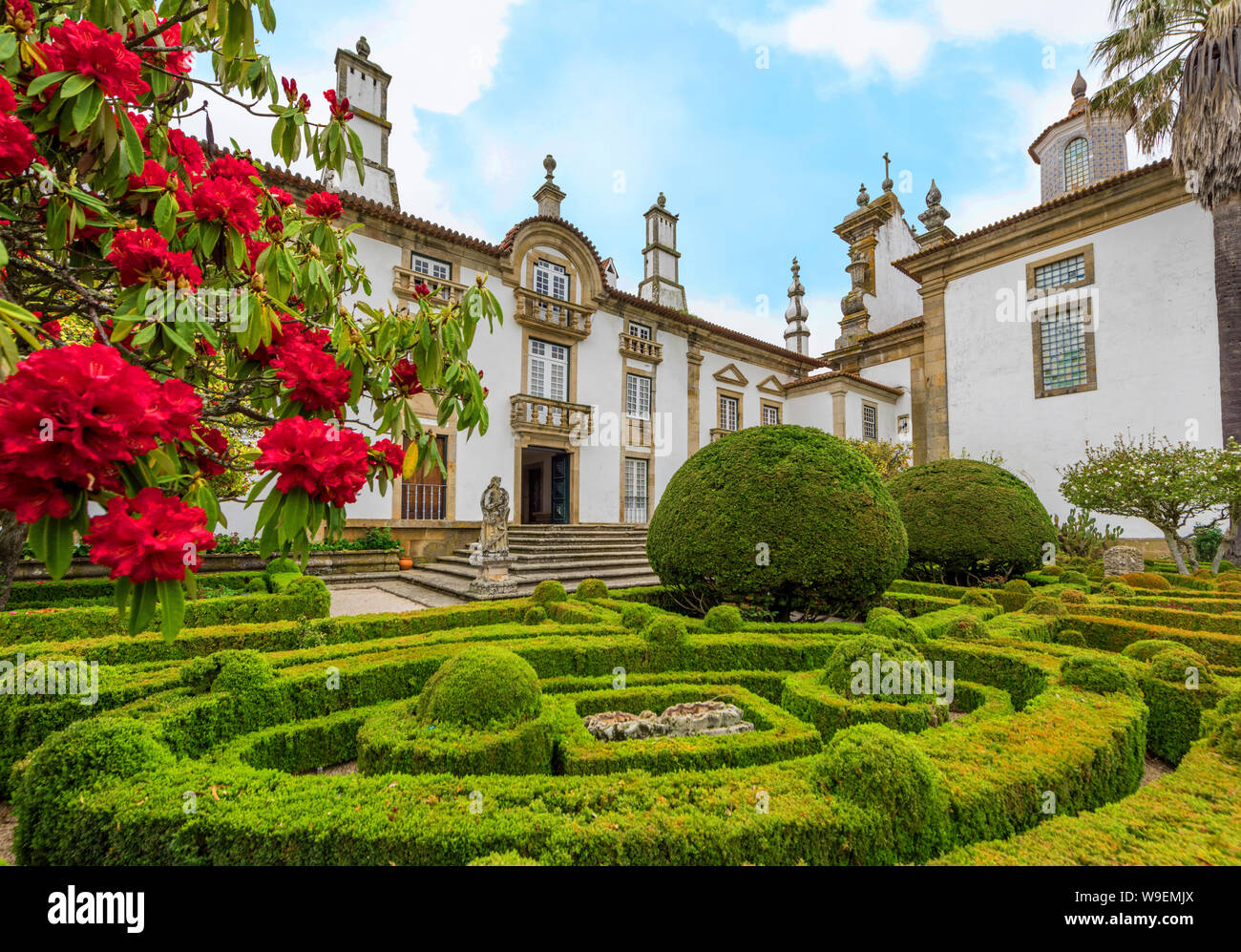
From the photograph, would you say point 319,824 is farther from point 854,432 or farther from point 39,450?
point 854,432

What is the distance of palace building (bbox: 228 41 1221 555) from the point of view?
48.4 feet

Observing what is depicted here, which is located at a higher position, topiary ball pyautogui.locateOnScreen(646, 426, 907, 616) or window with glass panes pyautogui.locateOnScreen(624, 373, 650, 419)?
window with glass panes pyautogui.locateOnScreen(624, 373, 650, 419)

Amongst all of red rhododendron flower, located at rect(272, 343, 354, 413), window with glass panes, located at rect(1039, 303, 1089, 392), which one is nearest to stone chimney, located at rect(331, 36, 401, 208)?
red rhododendron flower, located at rect(272, 343, 354, 413)

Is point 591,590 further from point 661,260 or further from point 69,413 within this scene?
point 661,260

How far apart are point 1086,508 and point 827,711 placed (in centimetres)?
1266

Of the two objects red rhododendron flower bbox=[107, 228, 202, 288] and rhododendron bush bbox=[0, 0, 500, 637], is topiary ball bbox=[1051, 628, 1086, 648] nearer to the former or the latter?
rhododendron bush bbox=[0, 0, 500, 637]

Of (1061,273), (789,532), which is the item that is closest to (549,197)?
(1061,273)

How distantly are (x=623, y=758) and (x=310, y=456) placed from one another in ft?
8.33

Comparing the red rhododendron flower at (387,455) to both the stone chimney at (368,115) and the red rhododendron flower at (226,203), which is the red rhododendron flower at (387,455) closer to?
the red rhododendron flower at (226,203)

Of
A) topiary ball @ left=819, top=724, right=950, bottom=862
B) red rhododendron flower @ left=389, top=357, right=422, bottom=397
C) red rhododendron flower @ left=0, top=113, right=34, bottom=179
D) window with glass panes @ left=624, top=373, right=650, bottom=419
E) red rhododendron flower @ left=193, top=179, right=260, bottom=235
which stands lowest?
topiary ball @ left=819, top=724, right=950, bottom=862

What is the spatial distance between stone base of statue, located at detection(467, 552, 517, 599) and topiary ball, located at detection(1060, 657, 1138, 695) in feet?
26.2

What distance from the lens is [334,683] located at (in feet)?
13.5

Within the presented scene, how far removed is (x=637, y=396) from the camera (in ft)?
65.0

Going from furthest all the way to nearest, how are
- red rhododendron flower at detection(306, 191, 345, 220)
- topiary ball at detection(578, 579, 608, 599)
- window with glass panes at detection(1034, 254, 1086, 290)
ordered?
window with glass panes at detection(1034, 254, 1086, 290) < topiary ball at detection(578, 579, 608, 599) < red rhododendron flower at detection(306, 191, 345, 220)
